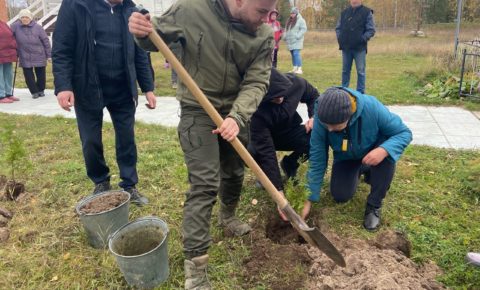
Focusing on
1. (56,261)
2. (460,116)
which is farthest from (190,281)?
(460,116)

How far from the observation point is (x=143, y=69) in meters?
3.69

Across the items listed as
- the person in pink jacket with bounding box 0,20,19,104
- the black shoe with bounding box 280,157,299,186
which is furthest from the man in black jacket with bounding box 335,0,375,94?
the person in pink jacket with bounding box 0,20,19,104

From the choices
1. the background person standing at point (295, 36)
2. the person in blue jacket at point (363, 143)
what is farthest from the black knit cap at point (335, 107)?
the background person standing at point (295, 36)

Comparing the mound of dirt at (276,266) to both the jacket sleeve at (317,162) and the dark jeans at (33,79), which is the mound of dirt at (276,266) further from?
the dark jeans at (33,79)

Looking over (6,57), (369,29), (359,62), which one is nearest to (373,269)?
(359,62)

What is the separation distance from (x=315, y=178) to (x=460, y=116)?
4.69 meters

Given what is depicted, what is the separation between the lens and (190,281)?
8.45 ft

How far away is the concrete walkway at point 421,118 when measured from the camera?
18.4 feet

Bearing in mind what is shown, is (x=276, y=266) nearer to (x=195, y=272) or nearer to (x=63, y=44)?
(x=195, y=272)

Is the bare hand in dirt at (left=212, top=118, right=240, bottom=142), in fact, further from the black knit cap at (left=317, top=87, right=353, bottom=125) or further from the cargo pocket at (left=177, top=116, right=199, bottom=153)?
the black knit cap at (left=317, top=87, right=353, bottom=125)

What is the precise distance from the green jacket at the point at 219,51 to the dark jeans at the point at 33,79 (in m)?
7.88

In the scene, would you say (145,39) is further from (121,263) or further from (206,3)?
(121,263)

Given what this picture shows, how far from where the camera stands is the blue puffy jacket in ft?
10.4

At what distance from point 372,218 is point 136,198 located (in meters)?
2.13
